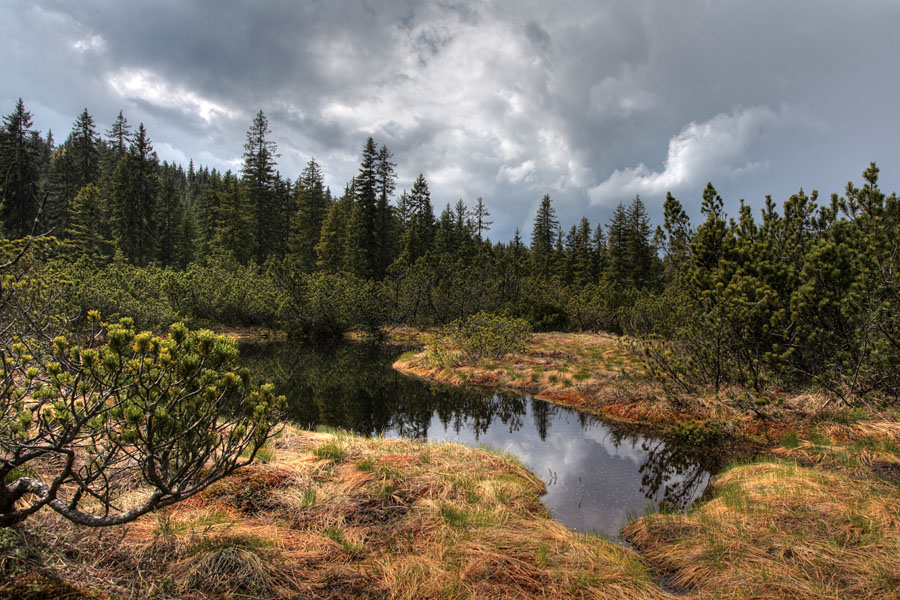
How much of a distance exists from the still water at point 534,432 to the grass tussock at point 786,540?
0.83 m

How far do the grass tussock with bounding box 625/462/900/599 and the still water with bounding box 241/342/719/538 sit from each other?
32.7 inches

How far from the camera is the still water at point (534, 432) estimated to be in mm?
6660

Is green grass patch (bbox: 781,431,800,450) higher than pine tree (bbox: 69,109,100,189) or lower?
lower

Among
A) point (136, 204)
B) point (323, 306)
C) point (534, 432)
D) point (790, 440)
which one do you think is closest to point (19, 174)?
point (136, 204)

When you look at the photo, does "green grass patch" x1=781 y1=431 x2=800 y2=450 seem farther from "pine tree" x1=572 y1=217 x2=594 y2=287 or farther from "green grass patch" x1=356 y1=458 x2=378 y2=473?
"pine tree" x1=572 y1=217 x2=594 y2=287

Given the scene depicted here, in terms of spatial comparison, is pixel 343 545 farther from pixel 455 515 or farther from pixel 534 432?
pixel 534 432

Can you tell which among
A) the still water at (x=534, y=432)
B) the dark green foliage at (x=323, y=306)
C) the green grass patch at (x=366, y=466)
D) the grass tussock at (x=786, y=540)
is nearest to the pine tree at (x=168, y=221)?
the dark green foliage at (x=323, y=306)

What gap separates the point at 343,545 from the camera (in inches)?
155

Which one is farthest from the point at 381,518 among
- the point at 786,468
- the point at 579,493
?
the point at 786,468

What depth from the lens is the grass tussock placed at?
11.5 ft

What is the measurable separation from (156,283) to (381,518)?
2930 cm

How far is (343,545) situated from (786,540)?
4290 mm

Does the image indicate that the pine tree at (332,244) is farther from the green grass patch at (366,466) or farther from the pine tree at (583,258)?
the green grass patch at (366,466)

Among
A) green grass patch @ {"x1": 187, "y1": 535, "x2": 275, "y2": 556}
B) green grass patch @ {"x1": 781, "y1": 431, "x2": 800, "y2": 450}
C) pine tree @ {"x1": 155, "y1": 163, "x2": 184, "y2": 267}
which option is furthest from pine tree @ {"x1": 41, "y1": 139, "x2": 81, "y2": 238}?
green grass patch @ {"x1": 781, "y1": 431, "x2": 800, "y2": 450}
